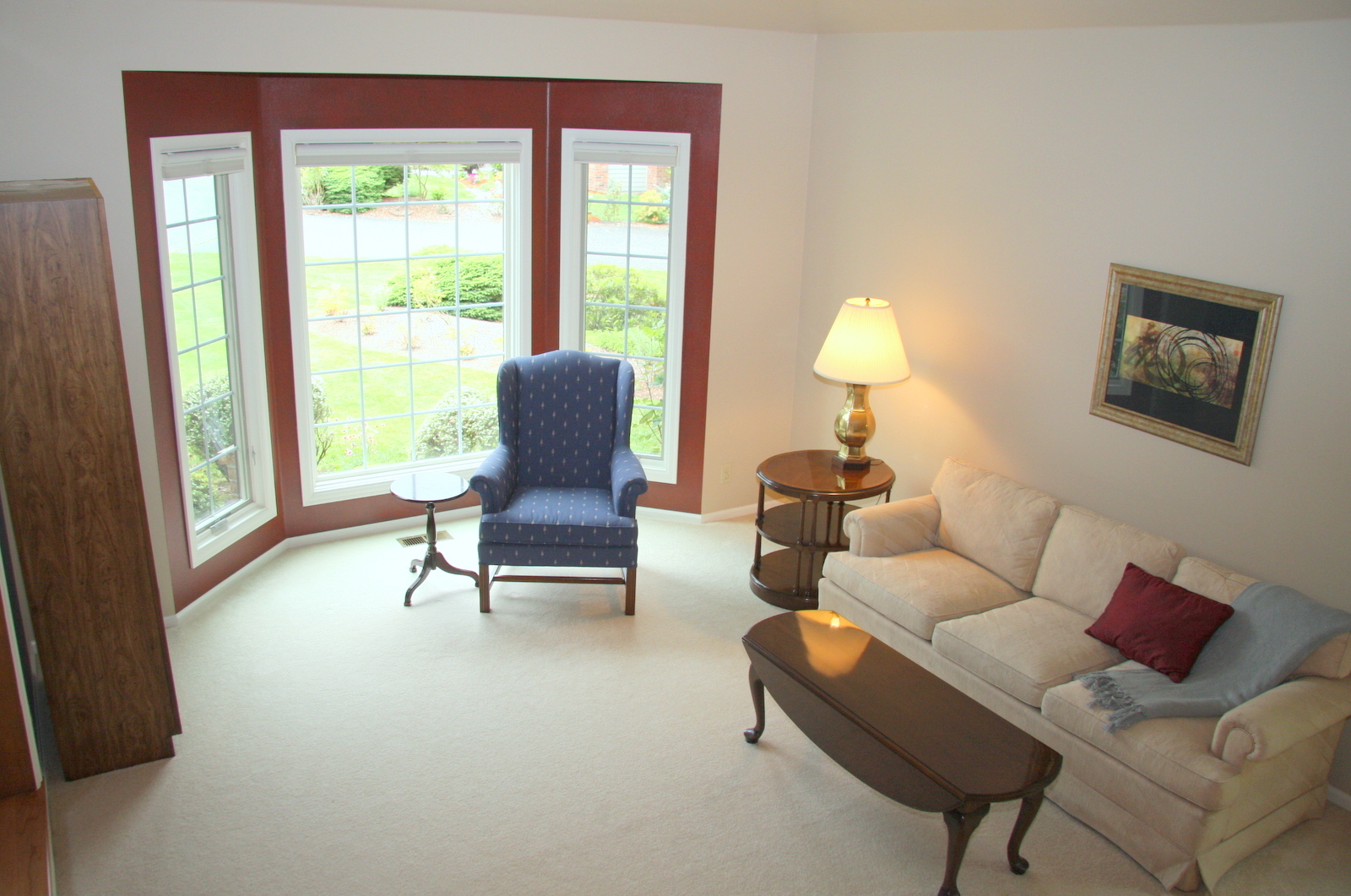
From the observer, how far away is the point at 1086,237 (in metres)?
4.20

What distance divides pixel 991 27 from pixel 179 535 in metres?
4.32

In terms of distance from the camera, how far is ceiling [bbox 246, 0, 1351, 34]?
345 centimetres

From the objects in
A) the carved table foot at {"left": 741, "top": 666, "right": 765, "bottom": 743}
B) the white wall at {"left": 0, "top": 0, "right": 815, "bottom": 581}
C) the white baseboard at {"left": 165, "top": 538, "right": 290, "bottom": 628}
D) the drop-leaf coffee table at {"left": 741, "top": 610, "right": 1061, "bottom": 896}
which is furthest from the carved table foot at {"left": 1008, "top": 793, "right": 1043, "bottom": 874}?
the white baseboard at {"left": 165, "top": 538, "right": 290, "bottom": 628}

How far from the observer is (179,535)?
4.59 m

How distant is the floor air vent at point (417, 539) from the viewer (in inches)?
216

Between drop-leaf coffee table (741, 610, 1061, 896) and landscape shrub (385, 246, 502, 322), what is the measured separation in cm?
273

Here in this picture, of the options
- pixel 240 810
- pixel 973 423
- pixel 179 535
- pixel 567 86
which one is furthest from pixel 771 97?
pixel 240 810

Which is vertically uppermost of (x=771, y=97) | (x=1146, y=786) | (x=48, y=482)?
(x=771, y=97)

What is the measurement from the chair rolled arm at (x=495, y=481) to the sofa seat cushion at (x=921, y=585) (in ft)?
5.14

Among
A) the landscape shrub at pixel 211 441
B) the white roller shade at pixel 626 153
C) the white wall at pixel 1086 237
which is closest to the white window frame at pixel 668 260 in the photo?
the white roller shade at pixel 626 153

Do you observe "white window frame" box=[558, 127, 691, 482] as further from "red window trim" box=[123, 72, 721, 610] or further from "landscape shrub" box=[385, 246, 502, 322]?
"landscape shrub" box=[385, 246, 502, 322]

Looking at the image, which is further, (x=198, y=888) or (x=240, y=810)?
(x=240, y=810)

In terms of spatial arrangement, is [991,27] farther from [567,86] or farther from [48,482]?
[48,482]

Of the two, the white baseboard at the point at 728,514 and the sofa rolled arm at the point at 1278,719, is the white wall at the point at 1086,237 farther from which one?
the white baseboard at the point at 728,514
